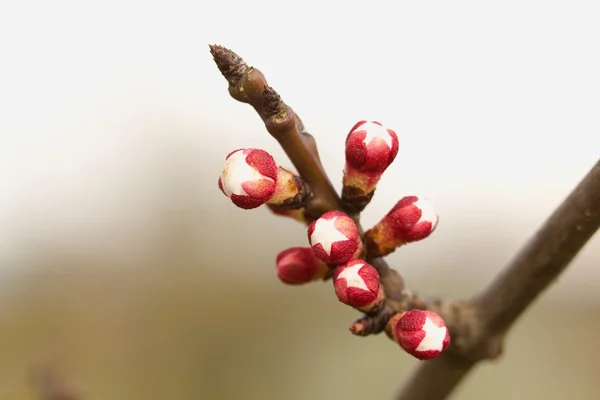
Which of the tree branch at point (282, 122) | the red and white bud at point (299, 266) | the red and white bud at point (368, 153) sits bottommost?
the red and white bud at point (299, 266)

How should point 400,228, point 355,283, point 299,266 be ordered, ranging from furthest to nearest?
1. point 299,266
2. point 400,228
3. point 355,283

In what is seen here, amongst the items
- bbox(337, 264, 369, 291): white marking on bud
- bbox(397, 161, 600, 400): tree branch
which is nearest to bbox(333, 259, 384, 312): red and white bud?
bbox(337, 264, 369, 291): white marking on bud

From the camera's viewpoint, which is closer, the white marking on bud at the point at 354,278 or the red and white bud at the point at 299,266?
the white marking on bud at the point at 354,278

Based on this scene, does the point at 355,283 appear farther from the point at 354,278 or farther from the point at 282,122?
the point at 282,122

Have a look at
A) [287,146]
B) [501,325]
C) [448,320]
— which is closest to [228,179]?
[287,146]

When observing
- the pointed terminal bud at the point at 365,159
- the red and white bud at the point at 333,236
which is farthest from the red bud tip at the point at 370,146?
the red and white bud at the point at 333,236

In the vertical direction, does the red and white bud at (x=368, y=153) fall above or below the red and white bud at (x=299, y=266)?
above


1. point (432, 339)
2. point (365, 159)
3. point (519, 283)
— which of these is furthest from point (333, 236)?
point (519, 283)

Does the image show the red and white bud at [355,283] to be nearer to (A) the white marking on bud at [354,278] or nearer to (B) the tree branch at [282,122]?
(A) the white marking on bud at [354,278]
